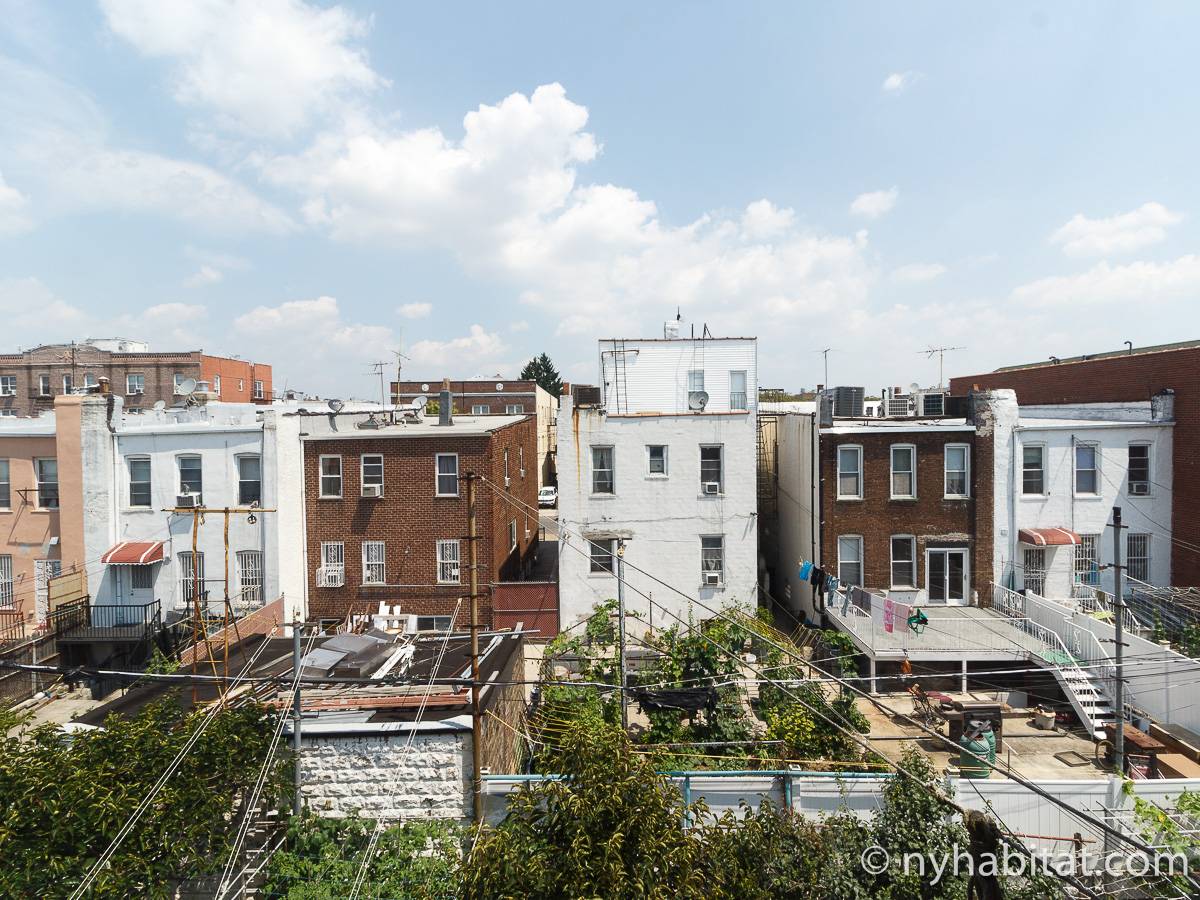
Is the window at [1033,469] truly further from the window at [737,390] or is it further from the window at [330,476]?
the window at [330,476]

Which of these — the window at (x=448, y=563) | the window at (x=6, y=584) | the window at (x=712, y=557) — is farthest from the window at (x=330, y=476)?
the window at (x=712, y=557)

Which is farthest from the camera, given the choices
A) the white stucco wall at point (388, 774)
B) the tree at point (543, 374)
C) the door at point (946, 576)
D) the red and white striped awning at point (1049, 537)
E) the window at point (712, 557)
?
the tree at point (543, 374)

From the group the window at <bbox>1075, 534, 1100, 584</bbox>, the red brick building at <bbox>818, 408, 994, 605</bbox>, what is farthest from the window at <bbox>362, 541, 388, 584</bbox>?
the window at <bbox>1075, 534, 1100, 584</bbox>

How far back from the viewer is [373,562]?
24547mm

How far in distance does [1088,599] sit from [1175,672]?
6550mm

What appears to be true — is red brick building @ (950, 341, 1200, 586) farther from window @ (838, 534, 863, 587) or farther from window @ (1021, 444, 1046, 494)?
window @ (838, 534, 863, 587)

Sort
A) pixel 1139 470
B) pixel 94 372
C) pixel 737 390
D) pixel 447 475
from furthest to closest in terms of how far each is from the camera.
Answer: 1. pixel 94 372
2. pixel 737 390
3. pixel 1139 470
4. pixel 447 475

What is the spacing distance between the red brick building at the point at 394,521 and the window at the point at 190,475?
13.0 feet

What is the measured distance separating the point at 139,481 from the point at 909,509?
92.0 ft

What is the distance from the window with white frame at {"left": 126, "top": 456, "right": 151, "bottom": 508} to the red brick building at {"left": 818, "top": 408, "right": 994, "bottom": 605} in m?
24.5

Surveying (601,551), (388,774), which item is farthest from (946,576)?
(388,774)

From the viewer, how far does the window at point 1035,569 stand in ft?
80.0

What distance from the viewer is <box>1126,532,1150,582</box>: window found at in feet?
81.2
